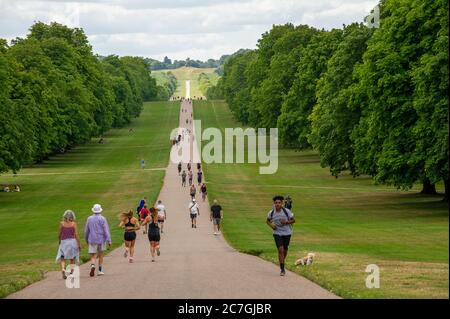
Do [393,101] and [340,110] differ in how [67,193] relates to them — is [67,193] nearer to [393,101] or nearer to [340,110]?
[340,110]

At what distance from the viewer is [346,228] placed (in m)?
47.4

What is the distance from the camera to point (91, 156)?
121 meters

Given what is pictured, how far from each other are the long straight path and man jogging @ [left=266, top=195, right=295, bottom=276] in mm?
658

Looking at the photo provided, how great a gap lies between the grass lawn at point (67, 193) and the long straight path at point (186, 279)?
1.56 metres

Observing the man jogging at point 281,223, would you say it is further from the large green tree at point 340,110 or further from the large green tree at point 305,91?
the large green tree at point 305,91

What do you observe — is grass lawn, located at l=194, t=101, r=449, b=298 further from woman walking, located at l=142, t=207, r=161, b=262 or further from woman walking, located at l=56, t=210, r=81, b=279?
woman walking, located at l=56, t=210, r=81, b=279

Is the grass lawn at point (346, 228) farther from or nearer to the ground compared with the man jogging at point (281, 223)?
nearer to the ground

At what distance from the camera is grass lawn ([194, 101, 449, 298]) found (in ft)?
77.8

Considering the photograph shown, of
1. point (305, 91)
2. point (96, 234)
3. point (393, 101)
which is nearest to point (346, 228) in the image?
Result: point (393, 101)

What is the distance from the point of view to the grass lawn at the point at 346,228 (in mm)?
23728

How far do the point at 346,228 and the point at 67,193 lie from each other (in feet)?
111

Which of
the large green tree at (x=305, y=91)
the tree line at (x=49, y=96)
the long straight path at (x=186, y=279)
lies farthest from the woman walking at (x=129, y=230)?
the large green tree at (x=305, y=91)
